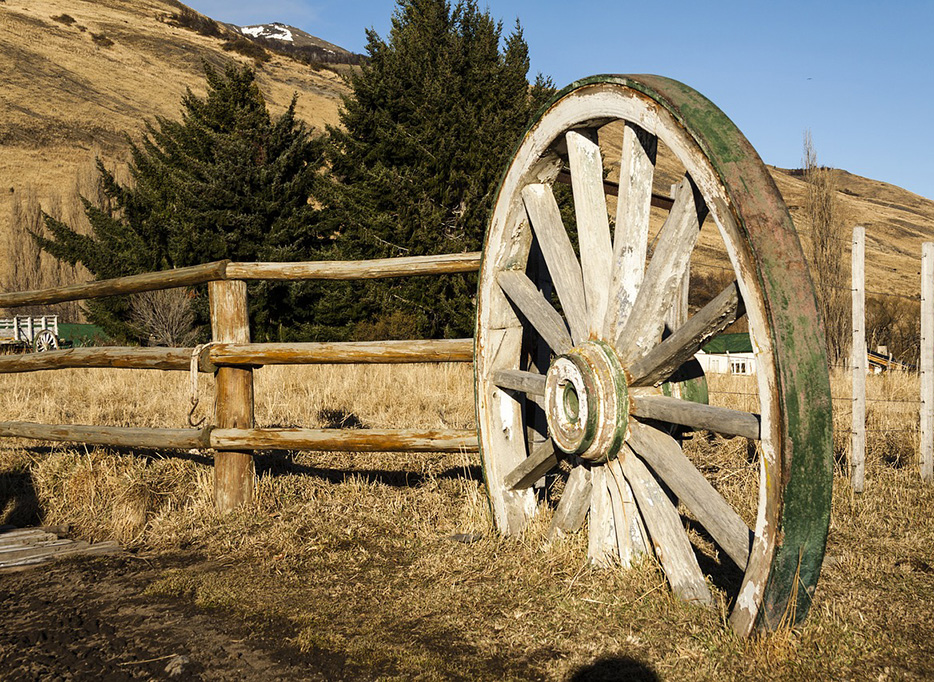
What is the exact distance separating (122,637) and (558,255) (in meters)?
2.27

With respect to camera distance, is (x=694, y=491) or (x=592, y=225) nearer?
(x=694, y=491)

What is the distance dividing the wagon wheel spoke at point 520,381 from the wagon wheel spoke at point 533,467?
23 centimetres

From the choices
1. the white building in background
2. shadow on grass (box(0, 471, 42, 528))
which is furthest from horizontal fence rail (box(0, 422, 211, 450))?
the white building in background

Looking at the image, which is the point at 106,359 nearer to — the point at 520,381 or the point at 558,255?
the point at 520,381

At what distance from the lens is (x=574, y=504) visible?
3291mm

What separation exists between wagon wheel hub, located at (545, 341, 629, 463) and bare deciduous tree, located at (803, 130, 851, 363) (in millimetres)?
11683

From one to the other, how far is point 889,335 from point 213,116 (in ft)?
51.0

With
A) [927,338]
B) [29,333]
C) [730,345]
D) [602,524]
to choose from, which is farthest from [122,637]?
[29,333]

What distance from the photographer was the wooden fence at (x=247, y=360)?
400 cm

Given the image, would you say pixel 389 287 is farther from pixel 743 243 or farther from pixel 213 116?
pixel 743 243

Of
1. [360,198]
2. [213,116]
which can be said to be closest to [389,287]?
[360,198]

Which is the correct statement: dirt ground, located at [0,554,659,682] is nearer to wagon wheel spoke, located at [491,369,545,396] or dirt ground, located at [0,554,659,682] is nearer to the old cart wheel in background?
wagon wheel spoke, located at [491,369,545,396]

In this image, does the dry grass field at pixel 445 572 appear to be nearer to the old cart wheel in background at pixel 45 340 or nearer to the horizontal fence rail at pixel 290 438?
the horizontal fence rail at pixel 290 438

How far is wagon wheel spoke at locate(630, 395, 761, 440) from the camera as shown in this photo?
2305 mm
